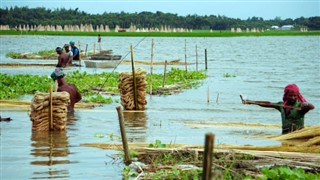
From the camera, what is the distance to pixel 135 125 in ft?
51.0

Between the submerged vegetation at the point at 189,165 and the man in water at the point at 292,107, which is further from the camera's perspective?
the man in water at the point at 292,107

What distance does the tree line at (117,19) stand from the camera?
438ft

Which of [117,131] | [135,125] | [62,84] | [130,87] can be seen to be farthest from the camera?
[130,87]

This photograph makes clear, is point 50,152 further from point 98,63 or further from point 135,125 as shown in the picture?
point 98,63

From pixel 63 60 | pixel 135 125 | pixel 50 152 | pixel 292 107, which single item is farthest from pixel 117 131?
pixel 63 60

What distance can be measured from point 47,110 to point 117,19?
132852 millimetres

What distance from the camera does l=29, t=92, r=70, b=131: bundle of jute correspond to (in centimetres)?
1321

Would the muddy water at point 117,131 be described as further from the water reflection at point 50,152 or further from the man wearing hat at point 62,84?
the man wearing hat at point 62,84

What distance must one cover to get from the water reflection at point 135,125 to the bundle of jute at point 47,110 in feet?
4.13

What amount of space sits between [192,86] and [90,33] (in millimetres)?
86475

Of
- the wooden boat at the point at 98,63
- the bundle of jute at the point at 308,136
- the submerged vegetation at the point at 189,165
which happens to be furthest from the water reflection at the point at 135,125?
the wooden boat at the point at 98,63

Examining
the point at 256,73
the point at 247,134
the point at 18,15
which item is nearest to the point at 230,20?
the point at 18,15

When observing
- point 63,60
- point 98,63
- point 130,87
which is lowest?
point 98,63

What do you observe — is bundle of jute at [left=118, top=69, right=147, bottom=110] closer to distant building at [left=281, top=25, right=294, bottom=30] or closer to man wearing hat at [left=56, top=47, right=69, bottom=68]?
man wearing hat at [left=56, top=47, right=69, bottom=68]
